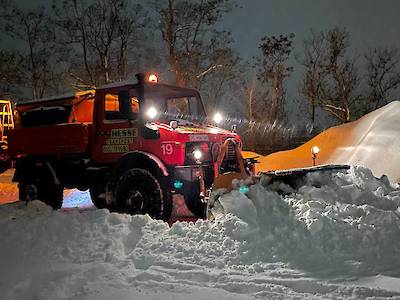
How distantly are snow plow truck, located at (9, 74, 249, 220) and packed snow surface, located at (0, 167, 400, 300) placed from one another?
45.0 inches

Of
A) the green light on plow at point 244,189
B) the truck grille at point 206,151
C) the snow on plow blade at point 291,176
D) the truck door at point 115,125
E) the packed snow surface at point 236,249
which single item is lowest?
the packed snow surface at point 236,249

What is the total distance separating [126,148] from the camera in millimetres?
7789

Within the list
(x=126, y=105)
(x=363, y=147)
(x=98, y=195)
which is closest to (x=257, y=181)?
(x=126, y=105)

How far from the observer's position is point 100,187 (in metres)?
8.44

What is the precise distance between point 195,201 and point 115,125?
Answer: 2082 mm

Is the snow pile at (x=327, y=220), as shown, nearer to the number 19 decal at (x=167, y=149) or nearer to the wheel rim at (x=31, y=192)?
the number 19 decal at (x=167, y=149)

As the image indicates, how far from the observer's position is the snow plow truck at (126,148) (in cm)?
717

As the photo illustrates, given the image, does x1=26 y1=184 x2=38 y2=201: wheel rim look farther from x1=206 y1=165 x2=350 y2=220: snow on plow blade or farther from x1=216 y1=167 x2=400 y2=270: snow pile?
x1=216 y1=167 x2=400 y2=270: snow pile

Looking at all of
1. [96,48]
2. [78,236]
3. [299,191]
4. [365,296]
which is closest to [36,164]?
[78,236]

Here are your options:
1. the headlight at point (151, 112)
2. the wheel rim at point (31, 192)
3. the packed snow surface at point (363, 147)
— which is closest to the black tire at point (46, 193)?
the wheel rim at point (31, 192)

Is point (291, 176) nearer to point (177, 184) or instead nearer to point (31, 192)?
point (177, 184)

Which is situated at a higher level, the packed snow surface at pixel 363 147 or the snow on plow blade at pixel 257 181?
the packed snow surface at pixel 363 147

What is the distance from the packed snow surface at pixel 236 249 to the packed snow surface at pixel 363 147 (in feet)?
16.0

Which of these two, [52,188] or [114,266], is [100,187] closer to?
[52,188]
